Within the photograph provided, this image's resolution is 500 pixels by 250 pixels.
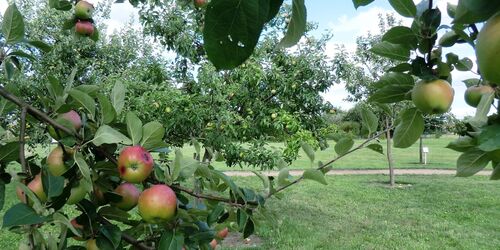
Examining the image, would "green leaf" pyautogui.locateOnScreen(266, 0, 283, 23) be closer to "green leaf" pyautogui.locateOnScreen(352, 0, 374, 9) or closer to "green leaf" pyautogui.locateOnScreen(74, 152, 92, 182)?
"green leaf" pyautogui.locateOnScreen(352, 0, 374, 9)

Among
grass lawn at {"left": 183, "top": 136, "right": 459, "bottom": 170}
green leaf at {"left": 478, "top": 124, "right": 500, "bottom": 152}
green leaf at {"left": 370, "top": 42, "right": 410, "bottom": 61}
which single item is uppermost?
green leaf at {"left": 370, "top": 42, "right": 410, "bottom": 61}

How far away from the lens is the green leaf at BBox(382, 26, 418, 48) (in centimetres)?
83

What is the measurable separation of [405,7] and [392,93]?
205 mm

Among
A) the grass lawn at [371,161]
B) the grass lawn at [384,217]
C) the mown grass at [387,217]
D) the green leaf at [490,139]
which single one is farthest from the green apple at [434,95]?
the grass lawn at [371,161]

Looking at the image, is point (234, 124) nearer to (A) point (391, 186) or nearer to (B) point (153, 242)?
(B) point (153, 242)

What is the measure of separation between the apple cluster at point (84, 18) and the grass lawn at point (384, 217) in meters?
2.03

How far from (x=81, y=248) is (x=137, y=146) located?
12.4 inches

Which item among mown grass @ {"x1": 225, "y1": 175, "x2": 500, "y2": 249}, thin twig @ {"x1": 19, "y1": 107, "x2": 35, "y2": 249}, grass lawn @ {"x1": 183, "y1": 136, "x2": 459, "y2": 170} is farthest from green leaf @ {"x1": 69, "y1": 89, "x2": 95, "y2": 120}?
grass lawn @ {"x1": 183, "y1": 136, "x2": 459, "y2": 170}

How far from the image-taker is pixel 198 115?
178 inches

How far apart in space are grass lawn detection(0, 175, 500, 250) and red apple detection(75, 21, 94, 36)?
2027 millimetres

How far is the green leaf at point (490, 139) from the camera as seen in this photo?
1.69 feet

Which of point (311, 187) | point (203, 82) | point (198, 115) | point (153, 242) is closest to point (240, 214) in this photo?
point (153, 242)

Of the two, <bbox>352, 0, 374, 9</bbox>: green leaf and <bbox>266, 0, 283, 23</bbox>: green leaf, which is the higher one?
<bbox>352, 0, 374, 9</bbox>: green leaf

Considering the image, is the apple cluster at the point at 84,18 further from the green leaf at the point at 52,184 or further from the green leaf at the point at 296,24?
the green leaf at the point at 296,24
